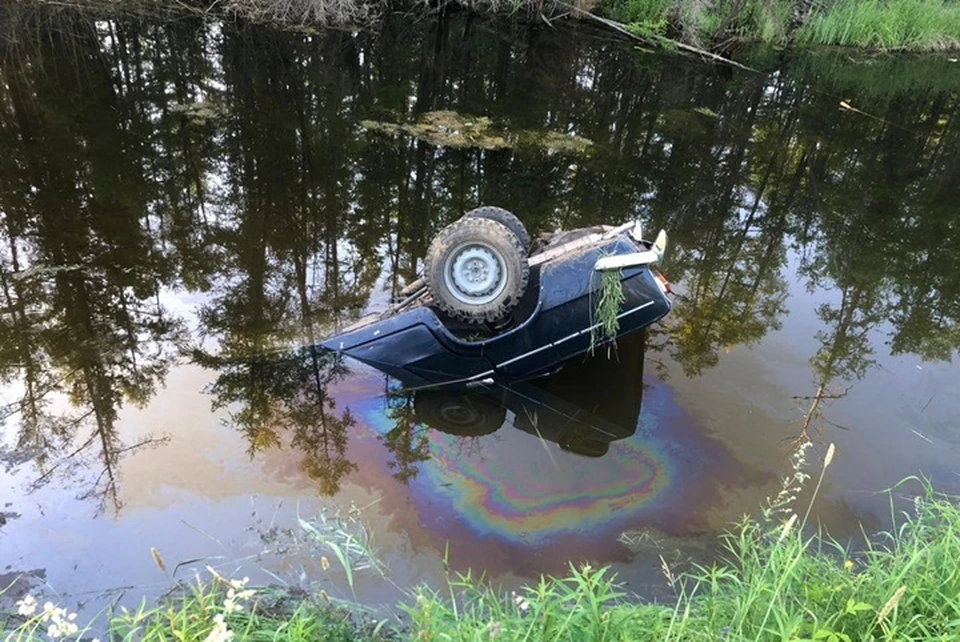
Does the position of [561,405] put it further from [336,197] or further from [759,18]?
[759,18]

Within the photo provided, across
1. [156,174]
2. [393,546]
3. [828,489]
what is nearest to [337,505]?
[393,546]

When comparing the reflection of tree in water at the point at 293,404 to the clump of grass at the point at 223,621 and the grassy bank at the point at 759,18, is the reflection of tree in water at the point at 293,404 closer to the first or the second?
the clump of grass at the point at 223,621

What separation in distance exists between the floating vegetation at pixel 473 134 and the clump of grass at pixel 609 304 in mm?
5294

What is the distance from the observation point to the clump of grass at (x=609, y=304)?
14.5ft

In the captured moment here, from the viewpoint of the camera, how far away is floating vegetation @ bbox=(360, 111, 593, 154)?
9344 millimetres

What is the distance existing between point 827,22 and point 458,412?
17533 mm

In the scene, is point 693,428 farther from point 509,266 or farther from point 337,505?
point 337,505

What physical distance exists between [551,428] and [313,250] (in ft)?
10.7

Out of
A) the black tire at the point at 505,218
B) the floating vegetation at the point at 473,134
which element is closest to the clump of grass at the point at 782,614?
the black tire at the point at 505,218

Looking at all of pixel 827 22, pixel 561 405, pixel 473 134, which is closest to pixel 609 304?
pixel 561 405

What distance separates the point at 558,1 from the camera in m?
16.5

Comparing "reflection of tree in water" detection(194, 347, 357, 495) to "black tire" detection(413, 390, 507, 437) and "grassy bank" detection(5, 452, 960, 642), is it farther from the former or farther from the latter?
"grassy bank" detection(5, 452, 960, 642)

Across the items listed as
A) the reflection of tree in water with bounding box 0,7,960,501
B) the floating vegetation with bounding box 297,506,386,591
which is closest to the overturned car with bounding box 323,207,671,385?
the reflection of tree in water with bounding box 0,7,960,501

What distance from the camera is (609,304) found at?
445cm
